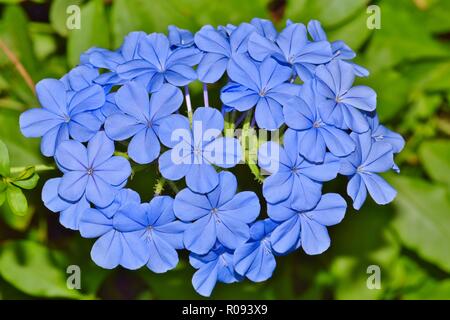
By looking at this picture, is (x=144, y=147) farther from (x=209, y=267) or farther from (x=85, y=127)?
(x=209, y=267)

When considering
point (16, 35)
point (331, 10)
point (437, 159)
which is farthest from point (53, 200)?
point (437, 159)

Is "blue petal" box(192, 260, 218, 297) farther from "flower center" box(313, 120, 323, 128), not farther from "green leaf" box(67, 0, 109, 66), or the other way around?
"green leaf" box(67, 0, 109, 66)

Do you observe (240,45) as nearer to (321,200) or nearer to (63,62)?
(321,200)

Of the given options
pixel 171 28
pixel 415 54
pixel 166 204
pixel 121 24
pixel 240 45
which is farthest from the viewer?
pixel 415 54

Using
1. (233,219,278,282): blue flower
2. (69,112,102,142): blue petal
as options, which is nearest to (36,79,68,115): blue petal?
(69,112,102,142): blue petal

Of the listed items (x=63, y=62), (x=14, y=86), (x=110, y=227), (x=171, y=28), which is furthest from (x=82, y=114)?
(x=63, y=62)
